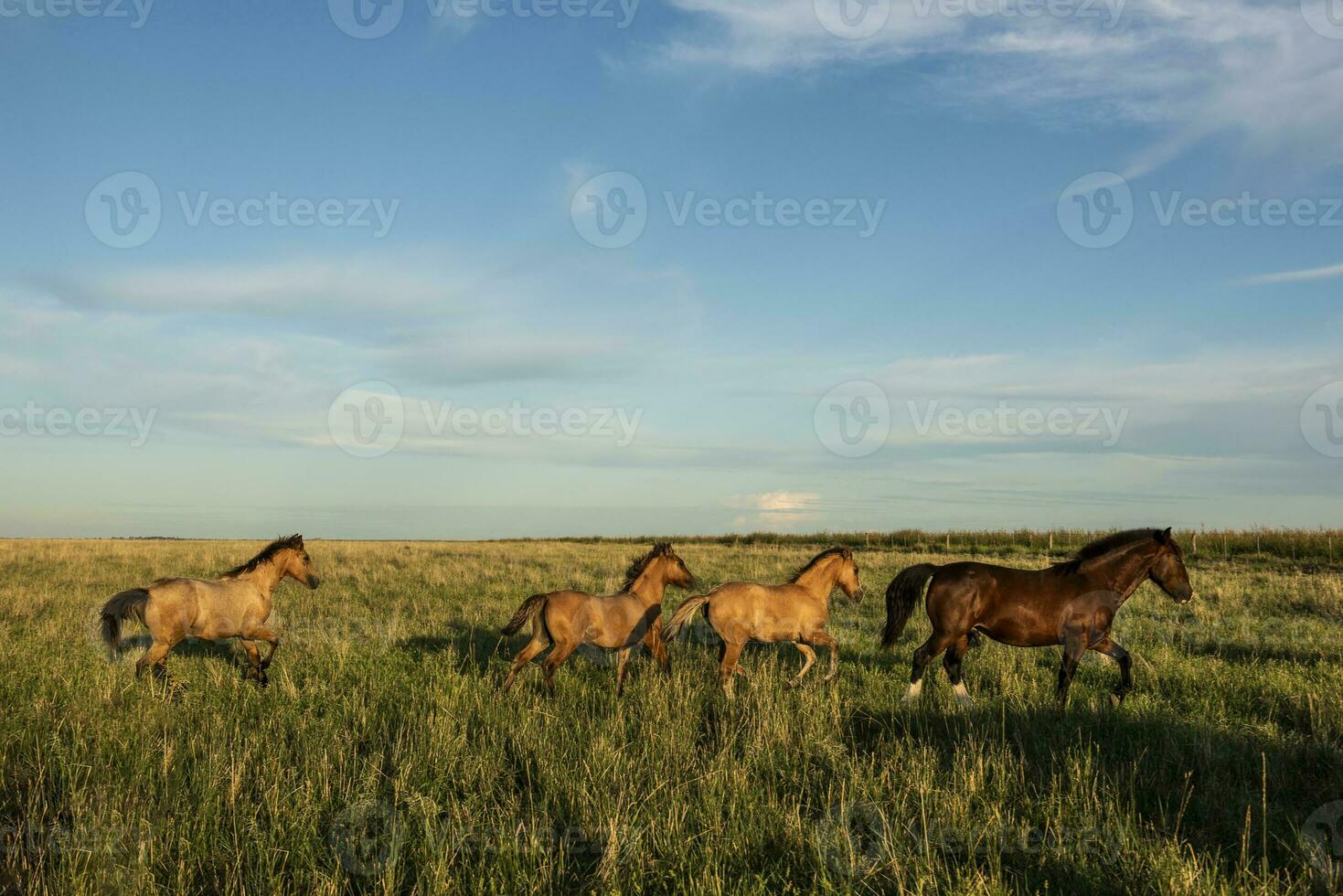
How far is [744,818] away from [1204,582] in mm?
23386

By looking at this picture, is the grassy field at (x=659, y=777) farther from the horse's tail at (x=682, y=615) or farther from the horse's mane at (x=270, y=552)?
the horse's mane at (x=270, y=552)

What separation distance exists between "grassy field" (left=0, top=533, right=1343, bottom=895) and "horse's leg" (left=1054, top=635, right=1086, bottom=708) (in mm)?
204

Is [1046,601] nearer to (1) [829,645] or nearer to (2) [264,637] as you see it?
(1) [829,645]

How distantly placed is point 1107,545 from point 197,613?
11685mm

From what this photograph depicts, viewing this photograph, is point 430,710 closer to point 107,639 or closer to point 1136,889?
point 107,639

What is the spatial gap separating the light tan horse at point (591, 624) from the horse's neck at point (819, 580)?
6.43ft

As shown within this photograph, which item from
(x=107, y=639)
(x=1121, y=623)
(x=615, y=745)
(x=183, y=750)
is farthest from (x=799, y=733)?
(x=1121, y=623)

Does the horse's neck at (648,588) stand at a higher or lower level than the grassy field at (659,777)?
higher

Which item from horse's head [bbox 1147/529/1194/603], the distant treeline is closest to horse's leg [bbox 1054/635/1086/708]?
horse's head [bbox 1147/529/1194/603]

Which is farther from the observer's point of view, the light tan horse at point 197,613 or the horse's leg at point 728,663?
the light tan horse at point 197,613

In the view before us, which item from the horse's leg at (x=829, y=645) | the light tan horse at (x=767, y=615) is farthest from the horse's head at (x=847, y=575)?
the horse's leg at (x=829, y=645)

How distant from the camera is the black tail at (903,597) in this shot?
404 inches

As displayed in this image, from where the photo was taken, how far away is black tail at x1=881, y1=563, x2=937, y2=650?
10.3m

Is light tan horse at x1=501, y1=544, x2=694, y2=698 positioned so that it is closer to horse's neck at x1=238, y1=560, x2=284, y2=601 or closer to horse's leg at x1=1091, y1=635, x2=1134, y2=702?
horse's neck at x1=238, y1=560, x2=284, y2=601
